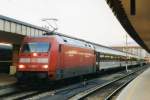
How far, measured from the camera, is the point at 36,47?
2031cm

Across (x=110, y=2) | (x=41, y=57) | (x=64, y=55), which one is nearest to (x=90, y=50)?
(x=64, y=55)

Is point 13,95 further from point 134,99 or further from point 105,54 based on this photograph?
point 105,54

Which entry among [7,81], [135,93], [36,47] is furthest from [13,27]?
[135,93]

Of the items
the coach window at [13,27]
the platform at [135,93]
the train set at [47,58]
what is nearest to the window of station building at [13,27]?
the coach window at [13,27]

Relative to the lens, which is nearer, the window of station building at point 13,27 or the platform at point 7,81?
the platform at point 7,81

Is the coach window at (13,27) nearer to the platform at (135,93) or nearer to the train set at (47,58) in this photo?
the train set at (47,58)

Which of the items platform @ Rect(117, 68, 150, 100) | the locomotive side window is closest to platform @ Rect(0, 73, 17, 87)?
the locomotive side window

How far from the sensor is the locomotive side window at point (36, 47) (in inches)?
794

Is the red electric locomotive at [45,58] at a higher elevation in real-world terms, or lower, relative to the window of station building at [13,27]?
lower

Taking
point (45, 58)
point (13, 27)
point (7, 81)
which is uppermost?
point (13, 27)

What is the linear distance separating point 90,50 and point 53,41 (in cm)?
989

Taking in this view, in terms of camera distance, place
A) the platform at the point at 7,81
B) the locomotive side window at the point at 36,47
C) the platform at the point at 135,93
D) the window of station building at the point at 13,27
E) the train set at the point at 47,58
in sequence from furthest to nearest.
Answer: the window of station building at the point at 13,27 → the platform at the point at 7,81 → the locomotive side window at the point at 36,47 → the train set at the point at 47,58 → the platform at the point at 135,93

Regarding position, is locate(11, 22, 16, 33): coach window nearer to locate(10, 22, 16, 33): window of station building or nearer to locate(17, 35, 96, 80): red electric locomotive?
locate(10, 22, 16, 33): window of station building

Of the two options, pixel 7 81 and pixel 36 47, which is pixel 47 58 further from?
pixel 7 81
